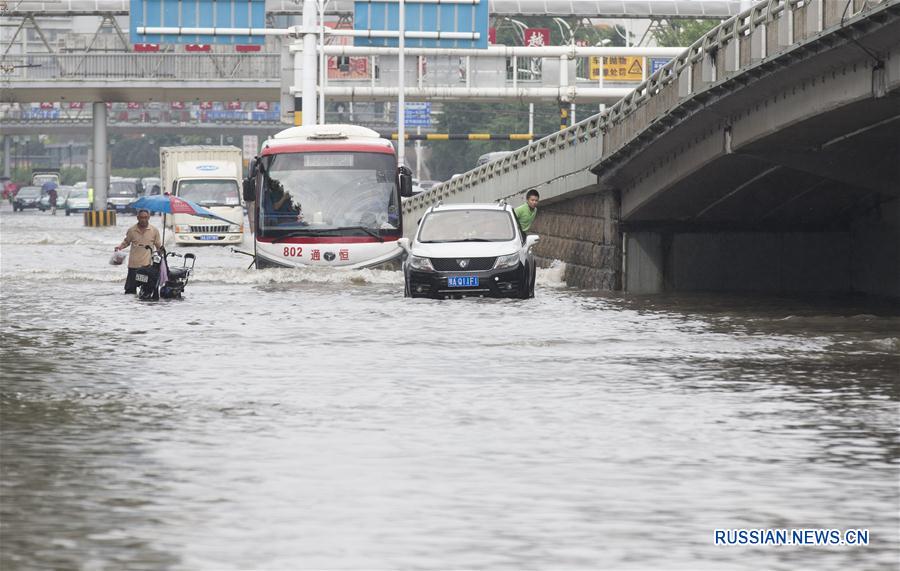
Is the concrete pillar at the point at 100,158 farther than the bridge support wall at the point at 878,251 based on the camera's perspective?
Yes

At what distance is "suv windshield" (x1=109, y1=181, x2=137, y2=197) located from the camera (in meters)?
102

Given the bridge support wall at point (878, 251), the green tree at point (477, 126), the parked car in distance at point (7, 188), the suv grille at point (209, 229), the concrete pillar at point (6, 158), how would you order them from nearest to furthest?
the bridge support wall at point (878, 251) < the suv grille at point (209, 229) < the green tree at point (477, 126) < the parked car in distance at point (7, 188) < the concrete pillar at point (6, 158)

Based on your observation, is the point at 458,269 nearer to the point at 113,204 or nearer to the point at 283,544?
the point at 283,544

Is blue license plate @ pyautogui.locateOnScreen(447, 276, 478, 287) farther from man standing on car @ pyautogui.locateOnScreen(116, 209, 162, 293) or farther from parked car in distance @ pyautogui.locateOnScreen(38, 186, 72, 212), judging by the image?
parked car in distance @ pyautogui.locateOnScreen(38, 186, 72, 212)

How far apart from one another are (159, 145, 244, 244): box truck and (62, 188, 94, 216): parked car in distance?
39800 mm

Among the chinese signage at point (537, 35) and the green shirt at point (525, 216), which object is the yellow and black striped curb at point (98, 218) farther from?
the green shirt at point (525, 216)

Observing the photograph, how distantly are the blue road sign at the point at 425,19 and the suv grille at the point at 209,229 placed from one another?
808 centimetres

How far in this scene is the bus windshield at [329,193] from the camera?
33.1 metres

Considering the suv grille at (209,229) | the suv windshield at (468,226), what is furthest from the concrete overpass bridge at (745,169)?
the suv grille at (209,229)

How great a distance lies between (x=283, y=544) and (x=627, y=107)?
23925mm

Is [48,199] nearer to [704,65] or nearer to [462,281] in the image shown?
[462,281]

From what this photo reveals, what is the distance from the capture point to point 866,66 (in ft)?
74.9

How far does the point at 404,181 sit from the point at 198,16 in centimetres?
2514

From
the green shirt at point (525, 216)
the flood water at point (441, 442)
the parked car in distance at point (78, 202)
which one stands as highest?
the parked car in distance at point (78, 202)
